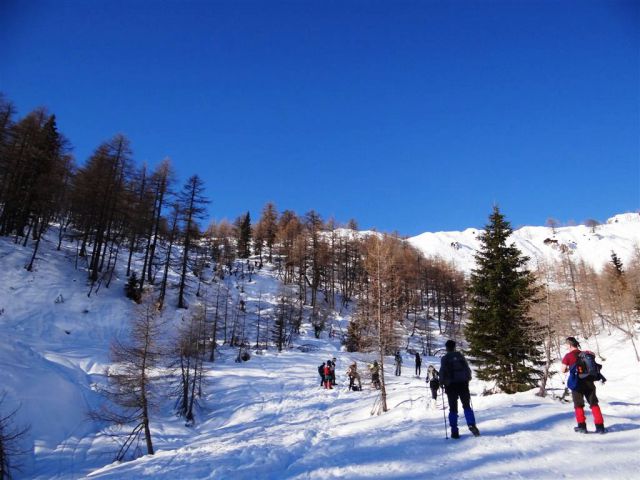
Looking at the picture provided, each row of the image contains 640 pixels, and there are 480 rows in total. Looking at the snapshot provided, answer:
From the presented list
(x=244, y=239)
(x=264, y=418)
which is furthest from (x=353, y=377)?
(x=244, y=239)

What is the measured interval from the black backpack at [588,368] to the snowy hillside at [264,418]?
112 centimetres

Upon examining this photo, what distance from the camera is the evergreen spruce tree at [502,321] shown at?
17.9m

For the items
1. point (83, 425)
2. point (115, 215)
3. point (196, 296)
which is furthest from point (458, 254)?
point (83, 425)

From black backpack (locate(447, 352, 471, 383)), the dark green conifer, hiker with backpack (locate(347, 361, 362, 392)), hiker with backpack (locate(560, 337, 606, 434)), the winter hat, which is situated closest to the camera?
hiker with backpack (locate(560, 337, 606, 434))

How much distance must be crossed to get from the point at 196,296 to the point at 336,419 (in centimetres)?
3135

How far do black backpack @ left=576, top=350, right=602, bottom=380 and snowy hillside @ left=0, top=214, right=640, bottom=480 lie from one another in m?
1.12

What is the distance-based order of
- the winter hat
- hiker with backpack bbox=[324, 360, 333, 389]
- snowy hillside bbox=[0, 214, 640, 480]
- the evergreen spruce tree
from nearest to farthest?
snowy hillside bbox=[0, 214, 640, 480]
the winter hat
the evergreen spruce tree
hiker with backpack bbox=[324, 360, 333, 389]

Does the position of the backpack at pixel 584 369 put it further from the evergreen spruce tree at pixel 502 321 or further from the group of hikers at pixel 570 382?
the evergreen spruce tree at pixel 502 321

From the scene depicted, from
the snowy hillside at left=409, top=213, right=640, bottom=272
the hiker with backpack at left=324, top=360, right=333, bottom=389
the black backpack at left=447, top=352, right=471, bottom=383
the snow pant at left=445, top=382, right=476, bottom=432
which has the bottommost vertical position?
the hiker with backpack at left=324, top=360, right=333, bottom=389

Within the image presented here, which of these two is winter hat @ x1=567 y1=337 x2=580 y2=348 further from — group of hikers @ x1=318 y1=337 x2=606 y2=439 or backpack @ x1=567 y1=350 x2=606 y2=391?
backpack @ x1=567 y1=350 x2=606 y2=391

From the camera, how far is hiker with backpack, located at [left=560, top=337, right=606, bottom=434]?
24.3 feet

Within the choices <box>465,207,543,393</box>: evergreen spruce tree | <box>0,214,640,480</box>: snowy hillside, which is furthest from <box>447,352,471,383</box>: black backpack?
<box>465,207,543,393</box>: evergreen spruce tree

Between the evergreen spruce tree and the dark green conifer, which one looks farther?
the dark green conifer

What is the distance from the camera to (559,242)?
14938cm
